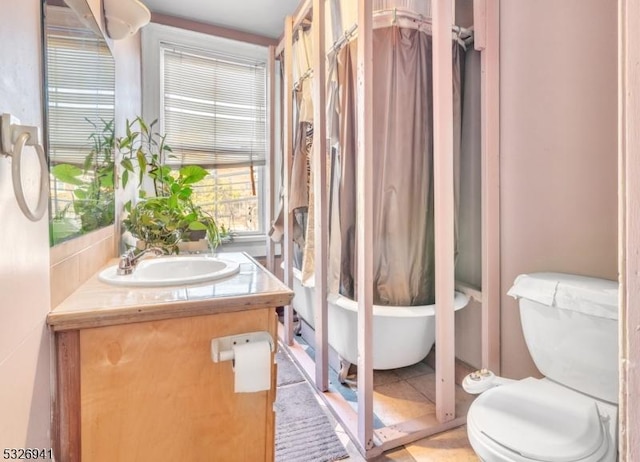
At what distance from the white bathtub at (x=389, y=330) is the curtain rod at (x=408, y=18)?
4.86 feet

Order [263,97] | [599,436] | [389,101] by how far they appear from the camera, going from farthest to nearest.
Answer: [263,97]
[389,101]
[599,436]

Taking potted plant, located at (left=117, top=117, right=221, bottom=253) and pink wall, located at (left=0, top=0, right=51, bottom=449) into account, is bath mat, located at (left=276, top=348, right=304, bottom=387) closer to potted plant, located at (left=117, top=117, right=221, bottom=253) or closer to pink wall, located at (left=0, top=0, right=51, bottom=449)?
potted plant, located at (left=117, top=117, right=221, bottom=253)

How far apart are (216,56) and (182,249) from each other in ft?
6.20

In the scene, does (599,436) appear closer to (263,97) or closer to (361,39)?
(361,39)

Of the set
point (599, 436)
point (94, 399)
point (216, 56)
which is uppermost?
point (216, 56)

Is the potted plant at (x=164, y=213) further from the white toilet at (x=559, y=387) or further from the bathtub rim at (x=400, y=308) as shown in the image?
the white toilet at (x=559, y=387)

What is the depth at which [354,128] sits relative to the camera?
6.42ft

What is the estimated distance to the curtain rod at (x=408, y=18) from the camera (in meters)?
1.82

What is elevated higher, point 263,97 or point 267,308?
point 263,97

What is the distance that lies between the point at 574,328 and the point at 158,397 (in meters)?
1.42

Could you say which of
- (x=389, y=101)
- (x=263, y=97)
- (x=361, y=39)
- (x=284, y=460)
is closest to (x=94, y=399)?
(x=284, y=460)

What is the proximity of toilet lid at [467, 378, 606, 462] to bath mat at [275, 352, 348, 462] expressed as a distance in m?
0.71

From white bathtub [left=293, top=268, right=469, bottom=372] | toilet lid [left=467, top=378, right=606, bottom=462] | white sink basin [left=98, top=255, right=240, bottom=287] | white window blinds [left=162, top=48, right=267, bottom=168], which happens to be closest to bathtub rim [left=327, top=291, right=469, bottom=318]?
white bathtub [left=293, top=268, right=469, bottom=372]

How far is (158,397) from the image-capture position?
0.97m
